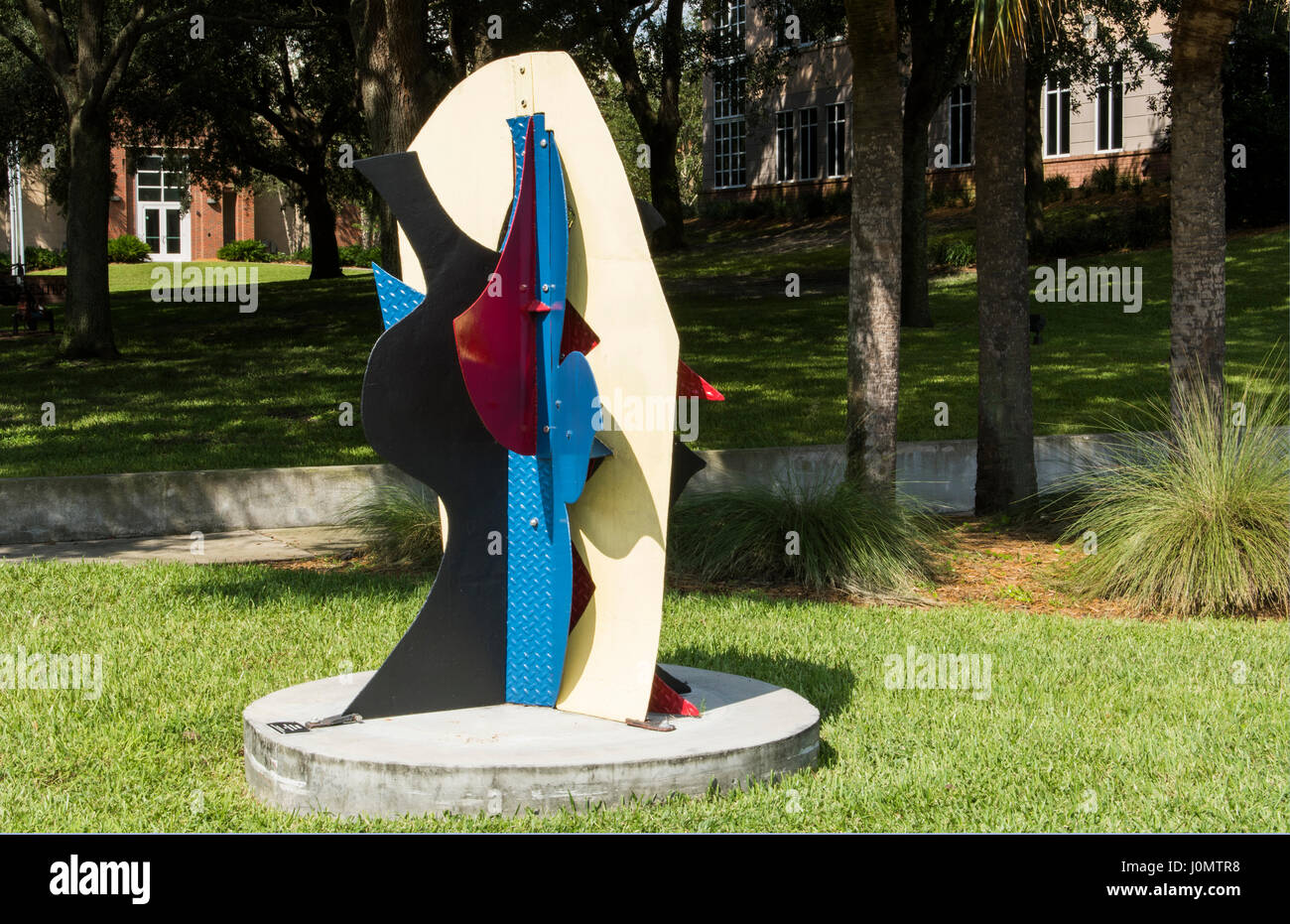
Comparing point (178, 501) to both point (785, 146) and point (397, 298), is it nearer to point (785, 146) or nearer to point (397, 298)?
point (397, 298)

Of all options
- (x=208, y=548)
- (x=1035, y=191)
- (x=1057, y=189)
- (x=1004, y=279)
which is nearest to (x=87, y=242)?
(x=208, y=548)

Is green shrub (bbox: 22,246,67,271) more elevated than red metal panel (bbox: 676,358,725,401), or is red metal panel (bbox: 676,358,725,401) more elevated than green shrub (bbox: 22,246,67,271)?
green shrub (bbox: 22,246,67,271)

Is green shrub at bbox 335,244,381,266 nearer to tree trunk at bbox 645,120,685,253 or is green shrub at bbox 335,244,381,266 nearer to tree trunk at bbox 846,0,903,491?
tree trunk at bbox 645,120,685,253

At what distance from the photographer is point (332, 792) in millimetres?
4566

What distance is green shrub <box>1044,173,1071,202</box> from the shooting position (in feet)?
112

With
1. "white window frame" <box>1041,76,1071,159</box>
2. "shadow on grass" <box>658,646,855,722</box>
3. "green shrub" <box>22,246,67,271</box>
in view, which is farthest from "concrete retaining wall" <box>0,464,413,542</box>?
"green shrub" <box>22,246,67,271</box>

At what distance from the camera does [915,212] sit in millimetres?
20109

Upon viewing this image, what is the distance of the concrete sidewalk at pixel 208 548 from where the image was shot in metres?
9.51

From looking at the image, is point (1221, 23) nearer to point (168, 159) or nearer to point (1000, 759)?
point (1000, 759)

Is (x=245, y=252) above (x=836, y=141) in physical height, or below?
below

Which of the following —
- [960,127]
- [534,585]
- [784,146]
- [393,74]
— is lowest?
[534,585]

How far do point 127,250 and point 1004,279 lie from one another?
4247cm

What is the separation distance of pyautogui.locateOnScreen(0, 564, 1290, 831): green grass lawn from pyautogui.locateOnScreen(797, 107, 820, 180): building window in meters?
35.7

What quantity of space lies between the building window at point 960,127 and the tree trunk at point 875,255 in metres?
29.9
